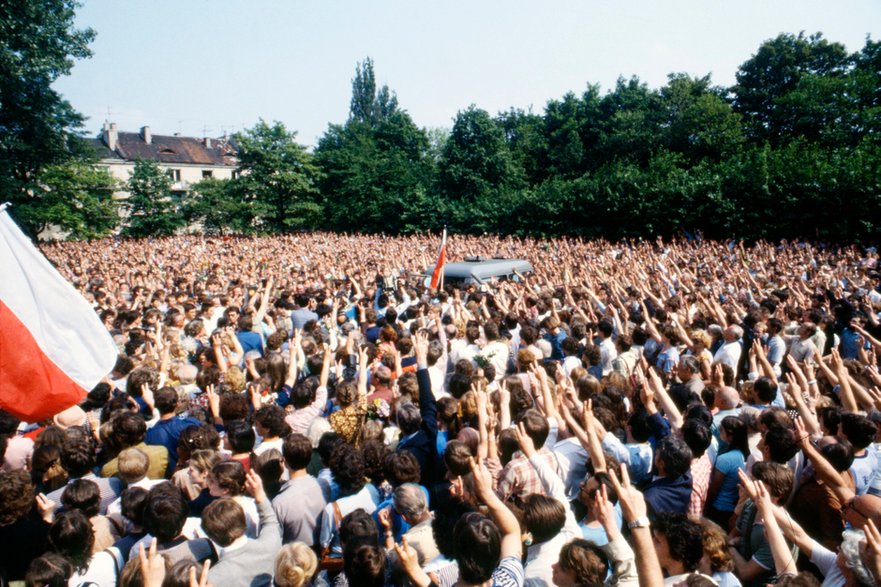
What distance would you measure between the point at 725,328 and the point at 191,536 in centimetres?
659

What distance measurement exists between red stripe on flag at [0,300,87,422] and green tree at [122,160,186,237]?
46713 mm

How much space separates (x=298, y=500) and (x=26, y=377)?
187 centimetres

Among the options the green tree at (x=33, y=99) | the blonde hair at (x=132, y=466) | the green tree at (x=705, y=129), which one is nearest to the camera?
the blonde hair at (x=132, y=466)

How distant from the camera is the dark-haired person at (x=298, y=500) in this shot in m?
3.81

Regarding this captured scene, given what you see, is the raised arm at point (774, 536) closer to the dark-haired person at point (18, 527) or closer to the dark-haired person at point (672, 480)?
the dark-haired person at point (672, 480)

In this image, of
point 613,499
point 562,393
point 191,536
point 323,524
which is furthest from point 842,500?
point 191,536

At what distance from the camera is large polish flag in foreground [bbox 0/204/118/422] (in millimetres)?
3670

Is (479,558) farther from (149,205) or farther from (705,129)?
(149,205)

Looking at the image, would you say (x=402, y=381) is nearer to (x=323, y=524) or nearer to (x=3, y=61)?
(x=323, y=524)

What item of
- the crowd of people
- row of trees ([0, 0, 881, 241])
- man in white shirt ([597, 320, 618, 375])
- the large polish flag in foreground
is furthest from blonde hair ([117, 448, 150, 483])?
row of trees ([0, 0, 881, 241])

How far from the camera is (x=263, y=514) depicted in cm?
353

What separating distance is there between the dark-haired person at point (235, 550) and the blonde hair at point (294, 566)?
0.40m

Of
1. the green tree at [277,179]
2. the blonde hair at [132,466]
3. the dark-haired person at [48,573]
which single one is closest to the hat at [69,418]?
the blonde hair at [132,466]

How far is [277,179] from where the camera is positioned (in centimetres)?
4753
